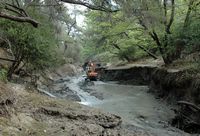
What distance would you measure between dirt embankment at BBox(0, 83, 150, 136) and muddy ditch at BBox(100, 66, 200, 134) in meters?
2.90

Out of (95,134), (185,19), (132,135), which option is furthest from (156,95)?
→ (95,134)

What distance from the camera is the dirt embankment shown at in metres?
5.90

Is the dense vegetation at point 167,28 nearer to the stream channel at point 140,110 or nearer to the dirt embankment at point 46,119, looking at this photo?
the stream channel at point 140,110

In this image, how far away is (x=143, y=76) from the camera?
79.5 ft

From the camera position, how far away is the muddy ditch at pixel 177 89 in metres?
10.7

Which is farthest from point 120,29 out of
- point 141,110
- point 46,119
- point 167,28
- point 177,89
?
point 46,119

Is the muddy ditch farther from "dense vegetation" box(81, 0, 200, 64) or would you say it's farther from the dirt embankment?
the dirt embankment

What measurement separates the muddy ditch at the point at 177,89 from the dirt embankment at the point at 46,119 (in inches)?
114

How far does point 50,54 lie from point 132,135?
30.7 feet

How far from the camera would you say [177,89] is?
1493cm

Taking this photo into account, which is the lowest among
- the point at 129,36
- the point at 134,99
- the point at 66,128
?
the point at 134,99

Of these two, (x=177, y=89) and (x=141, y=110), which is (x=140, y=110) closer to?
(x=141, y=110)

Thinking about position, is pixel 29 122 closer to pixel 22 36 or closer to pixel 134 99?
pixel 22 36

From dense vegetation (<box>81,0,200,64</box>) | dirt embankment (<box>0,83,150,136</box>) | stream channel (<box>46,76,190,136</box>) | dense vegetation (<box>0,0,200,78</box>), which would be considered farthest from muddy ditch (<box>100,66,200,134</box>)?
dirt embankment (<box>0,83,150,136</box>)
